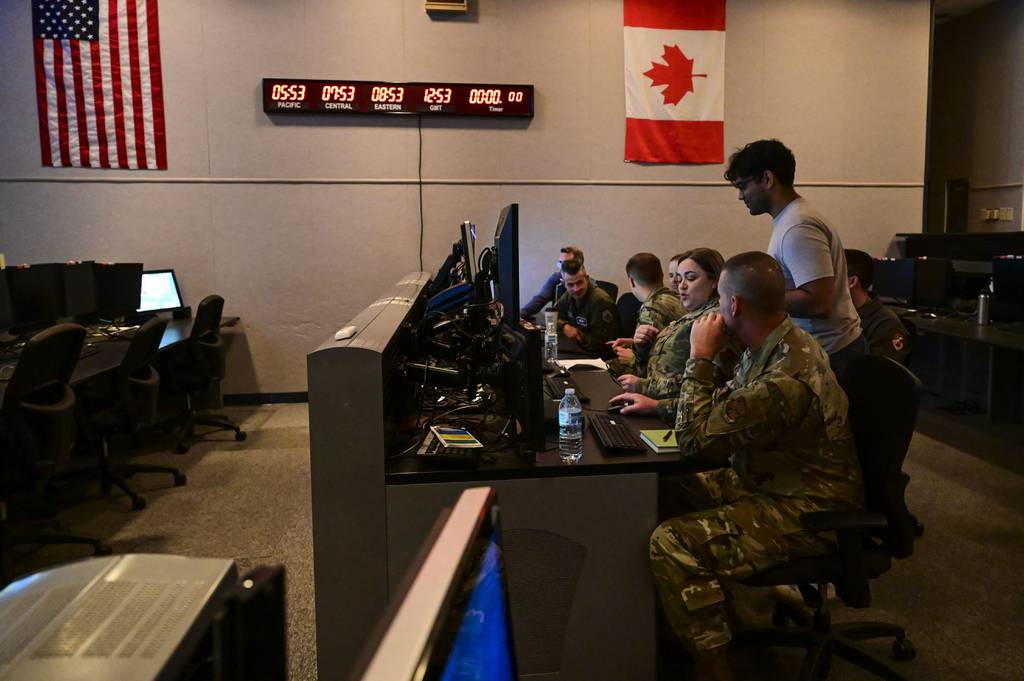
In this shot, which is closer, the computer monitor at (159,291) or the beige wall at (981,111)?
the computer monitor at (159,291)

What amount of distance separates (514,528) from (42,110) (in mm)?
5541

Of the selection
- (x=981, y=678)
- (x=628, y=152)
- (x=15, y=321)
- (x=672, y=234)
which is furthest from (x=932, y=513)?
(x=15, y=321)

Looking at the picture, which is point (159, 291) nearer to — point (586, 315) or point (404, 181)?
point (404, 181)

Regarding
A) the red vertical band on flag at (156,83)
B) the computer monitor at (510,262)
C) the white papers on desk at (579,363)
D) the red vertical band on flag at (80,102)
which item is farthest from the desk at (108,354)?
the white papers on desk at (579,363)

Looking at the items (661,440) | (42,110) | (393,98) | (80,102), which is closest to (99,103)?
(80,102)

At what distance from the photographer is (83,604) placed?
0.40m

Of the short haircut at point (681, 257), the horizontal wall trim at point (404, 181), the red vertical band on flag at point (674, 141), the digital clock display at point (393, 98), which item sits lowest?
the short haircut at point (681, 257)

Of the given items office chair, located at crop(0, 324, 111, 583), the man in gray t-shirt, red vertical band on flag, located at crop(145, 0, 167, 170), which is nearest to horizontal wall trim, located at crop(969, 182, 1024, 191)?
the man in gray t-shirt

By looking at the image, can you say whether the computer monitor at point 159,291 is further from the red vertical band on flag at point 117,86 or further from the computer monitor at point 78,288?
the red vertical band on flag at point 117,86

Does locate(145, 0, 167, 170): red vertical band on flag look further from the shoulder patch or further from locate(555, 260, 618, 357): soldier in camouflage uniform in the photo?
the shoulder patch

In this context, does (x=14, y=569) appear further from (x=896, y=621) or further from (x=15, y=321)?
(x=896, y=621)

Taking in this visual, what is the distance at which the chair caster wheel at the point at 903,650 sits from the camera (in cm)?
219

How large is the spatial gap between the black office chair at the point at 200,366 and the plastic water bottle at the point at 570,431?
328 cm

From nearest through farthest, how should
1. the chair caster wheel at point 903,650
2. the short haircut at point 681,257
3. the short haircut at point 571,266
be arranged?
the chair caster wheel at point 903,650 → the short haircut at point 681,257 → the short haircut at point 571,266
